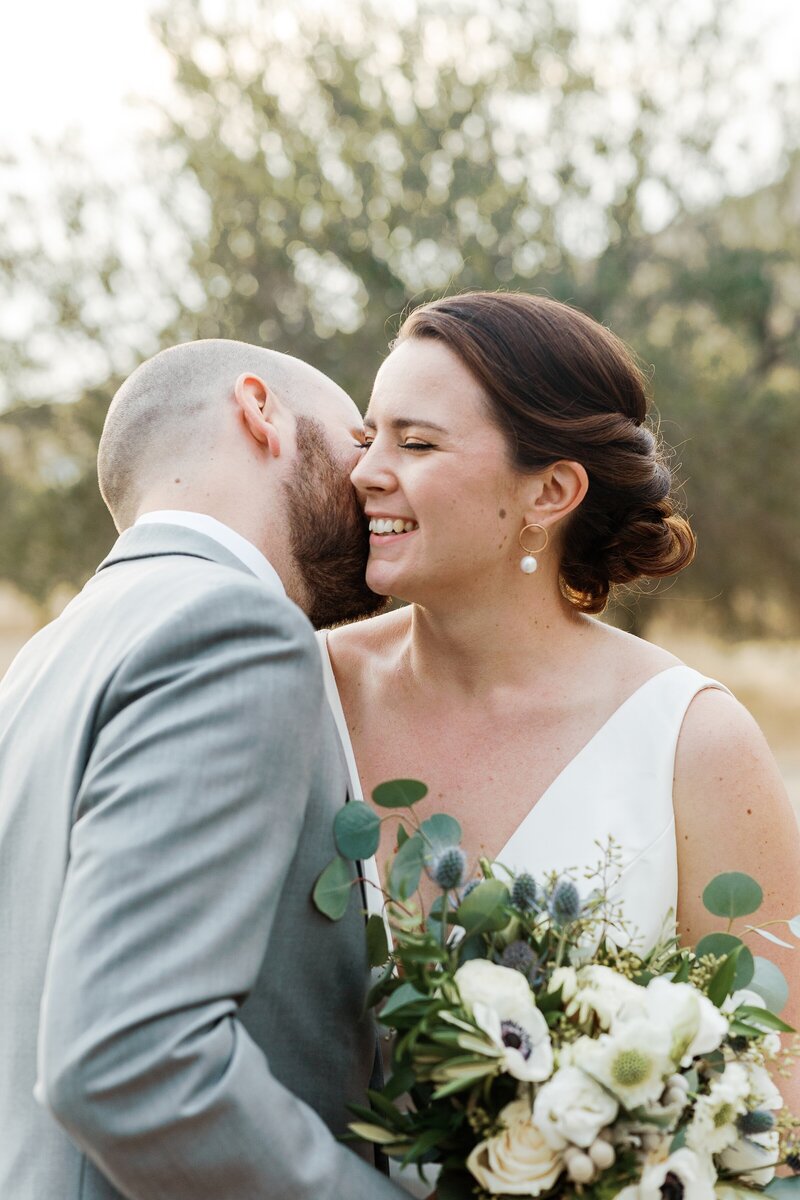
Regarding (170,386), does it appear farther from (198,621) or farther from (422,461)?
(198,621)

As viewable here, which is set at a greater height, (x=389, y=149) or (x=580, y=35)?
(x=580, y=35)

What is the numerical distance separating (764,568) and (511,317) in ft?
56.4

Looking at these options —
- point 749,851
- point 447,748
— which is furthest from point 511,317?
point 749,851

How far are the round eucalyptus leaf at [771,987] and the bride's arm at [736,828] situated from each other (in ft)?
1.44

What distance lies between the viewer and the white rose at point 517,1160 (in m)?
1.85

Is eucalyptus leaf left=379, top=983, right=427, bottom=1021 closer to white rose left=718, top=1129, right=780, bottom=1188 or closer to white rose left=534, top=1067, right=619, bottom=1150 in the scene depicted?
white rose left=534, top=1067, right=619, bottom=1150

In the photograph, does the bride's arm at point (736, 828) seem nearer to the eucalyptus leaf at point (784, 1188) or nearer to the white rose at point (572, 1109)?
the eucalyptus leaf at point (784, 1188)

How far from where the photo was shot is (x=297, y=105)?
16797 mm

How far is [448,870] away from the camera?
2.14 metres

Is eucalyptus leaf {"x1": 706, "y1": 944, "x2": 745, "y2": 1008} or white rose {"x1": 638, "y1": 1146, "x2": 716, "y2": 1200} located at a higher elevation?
eucalyptus leaf {"x1": 706, "y1": 944, "x2": 745, "y2": 1008}

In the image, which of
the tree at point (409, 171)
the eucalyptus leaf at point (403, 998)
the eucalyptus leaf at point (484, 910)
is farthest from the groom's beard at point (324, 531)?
the tree at point (409, 171)

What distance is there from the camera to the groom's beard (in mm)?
2773

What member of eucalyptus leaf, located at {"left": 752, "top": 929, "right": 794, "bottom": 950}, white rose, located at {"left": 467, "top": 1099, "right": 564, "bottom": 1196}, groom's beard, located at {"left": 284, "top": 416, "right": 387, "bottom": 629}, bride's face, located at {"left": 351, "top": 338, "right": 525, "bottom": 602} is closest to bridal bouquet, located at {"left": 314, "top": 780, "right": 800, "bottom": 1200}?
white rose, located at {"left": 467, "top": 1099, "right": 564, "bottom": 1196}

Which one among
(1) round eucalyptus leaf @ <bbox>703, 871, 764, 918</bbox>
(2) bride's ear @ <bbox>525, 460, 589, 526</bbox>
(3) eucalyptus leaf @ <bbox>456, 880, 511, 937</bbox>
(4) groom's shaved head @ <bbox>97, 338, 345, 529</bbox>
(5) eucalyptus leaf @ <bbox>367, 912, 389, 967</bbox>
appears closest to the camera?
(3) eucalyptus leaf @ <bbox>456, 880, 511, 937</bbox>
